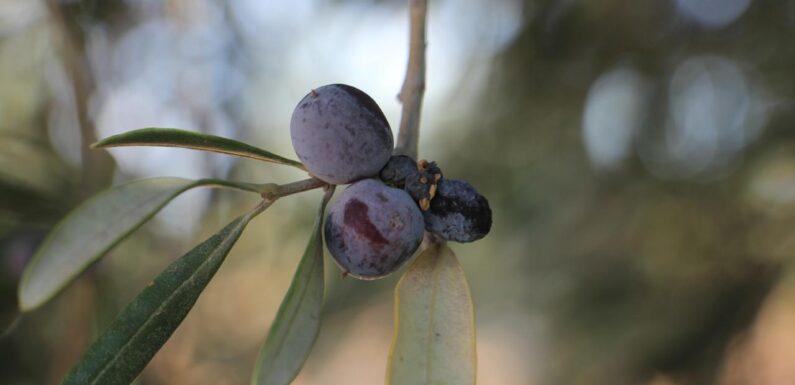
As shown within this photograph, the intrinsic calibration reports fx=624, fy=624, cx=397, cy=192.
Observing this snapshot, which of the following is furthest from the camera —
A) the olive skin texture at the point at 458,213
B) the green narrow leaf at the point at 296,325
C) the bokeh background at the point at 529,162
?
the bokeh background at the point at 529,162

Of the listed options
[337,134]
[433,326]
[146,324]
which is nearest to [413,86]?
[337,134]

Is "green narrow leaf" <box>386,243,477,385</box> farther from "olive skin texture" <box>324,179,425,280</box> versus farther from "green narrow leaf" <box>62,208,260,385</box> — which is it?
"green narrow leaf" <box>62,208,260,385</box>

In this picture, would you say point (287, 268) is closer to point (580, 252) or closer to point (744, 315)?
point (580, 252)

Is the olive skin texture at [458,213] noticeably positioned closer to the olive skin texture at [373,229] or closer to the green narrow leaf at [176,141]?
the olive skin texture at [373,229]

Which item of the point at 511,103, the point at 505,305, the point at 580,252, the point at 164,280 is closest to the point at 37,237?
the point at 164,280

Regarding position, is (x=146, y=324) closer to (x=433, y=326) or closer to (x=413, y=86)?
(x=433, y=326)

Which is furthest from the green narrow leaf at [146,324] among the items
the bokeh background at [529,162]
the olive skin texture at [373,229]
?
the bokeh background at [529,162]

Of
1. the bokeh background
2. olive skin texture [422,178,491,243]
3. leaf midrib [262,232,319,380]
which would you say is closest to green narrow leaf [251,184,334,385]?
leaf midrib [262,232,319,380]
